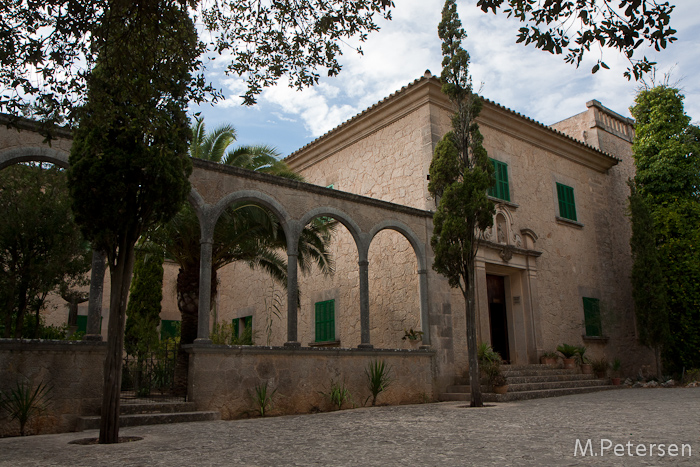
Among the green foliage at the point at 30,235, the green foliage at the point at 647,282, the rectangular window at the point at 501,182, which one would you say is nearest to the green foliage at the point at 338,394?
the green foliage at the point at 30,235

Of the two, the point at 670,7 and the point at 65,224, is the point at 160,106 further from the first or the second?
the point at 65,224

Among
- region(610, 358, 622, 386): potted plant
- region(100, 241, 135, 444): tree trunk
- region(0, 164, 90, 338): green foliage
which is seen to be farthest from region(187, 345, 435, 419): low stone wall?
region(610, 358, 622, 386): potted plant

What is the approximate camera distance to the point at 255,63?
639 centimetres

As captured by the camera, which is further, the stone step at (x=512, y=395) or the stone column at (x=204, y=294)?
the stone step at (x=512, y=395)

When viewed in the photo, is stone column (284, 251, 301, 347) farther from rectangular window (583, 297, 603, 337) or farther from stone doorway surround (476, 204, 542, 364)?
rectangular window (583, 297, 603, 337)

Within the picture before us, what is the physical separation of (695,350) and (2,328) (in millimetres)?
17537

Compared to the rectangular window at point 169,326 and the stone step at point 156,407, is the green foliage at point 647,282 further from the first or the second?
the rectangular window at point 169,326

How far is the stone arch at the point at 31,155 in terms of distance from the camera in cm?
691

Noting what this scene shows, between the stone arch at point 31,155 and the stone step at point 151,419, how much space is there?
3.28 metres

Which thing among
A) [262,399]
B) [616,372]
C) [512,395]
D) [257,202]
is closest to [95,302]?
[262,399]

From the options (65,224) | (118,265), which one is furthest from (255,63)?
(65,224)

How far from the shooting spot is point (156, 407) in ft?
23.6

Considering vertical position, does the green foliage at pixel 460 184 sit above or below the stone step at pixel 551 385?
above

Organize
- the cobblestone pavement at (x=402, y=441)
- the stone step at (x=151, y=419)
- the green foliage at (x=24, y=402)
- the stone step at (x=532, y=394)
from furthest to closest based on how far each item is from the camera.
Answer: the stone step at (x=532, y=394), the stone step at (x=151, y=419), the green foliage at (x=24, y=402), the cobblestone pavement at (x=402, y=441)
